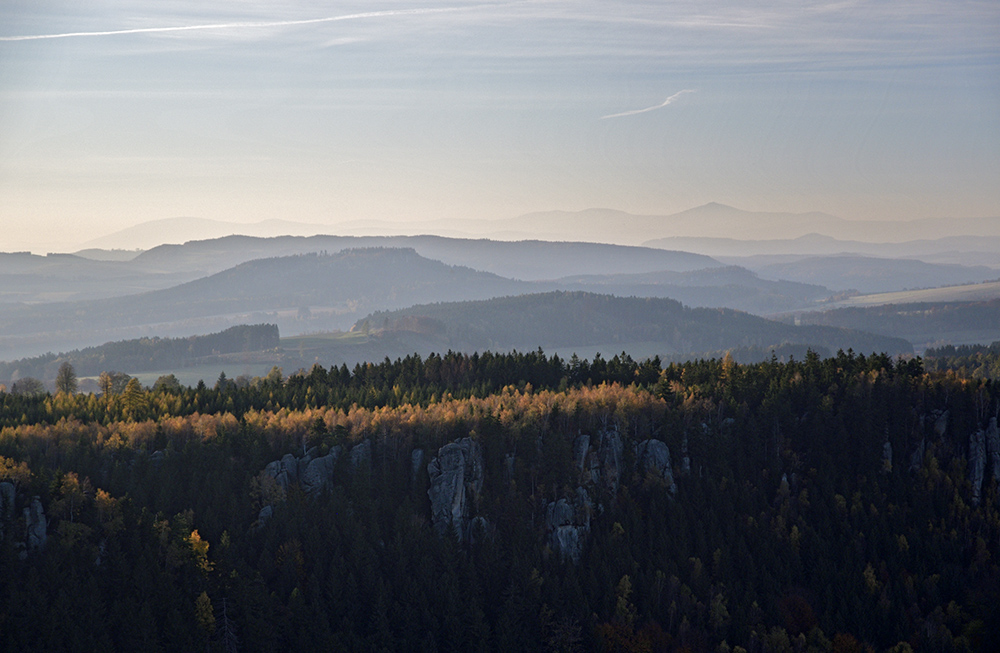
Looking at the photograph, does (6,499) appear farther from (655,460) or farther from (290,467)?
(655,460)

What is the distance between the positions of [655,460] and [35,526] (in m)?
89.4

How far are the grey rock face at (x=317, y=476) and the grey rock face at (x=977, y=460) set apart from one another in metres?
107

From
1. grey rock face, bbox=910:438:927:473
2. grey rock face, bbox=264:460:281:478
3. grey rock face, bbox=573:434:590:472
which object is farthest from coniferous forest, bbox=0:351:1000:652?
grey rock face, bbox=573:434:590:472

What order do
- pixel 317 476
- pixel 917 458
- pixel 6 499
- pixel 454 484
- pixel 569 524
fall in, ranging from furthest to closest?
1. pixel 917 458
2. pixel 569 524
3. pixel 454 484
4. pixel 317 476
5. pixel 6 499

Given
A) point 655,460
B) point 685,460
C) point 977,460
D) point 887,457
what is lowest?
point 977,460

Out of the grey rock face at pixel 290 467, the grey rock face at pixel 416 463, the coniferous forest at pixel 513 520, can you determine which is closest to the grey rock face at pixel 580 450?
the coniferous forest at pixel 513 520

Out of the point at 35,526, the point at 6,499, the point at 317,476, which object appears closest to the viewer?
the point at 35,526

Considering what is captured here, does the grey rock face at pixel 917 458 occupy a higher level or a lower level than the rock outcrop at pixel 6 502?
lower

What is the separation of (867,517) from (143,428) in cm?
11411

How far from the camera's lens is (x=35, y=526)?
105625 mm

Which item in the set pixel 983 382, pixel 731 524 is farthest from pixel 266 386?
pixel 983 382

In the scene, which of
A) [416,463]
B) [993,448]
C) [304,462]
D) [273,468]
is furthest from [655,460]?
[993,448]

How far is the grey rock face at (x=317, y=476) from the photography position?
125625 mm

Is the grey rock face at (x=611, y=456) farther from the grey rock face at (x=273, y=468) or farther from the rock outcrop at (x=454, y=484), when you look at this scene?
the grey rock face at (x=273, y=468)
